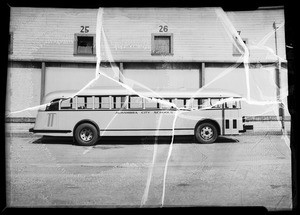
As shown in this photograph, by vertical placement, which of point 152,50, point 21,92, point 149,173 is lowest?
point 149,173

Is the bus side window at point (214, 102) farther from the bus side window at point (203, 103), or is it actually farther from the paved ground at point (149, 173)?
the paved ground at point (149, 173)

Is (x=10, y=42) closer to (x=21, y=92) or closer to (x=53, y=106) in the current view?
(x=21, y=92)

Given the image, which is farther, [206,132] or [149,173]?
[206,132]

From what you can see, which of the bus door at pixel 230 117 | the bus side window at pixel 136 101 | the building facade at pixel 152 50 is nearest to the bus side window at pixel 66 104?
the building facade at pixel 152 50

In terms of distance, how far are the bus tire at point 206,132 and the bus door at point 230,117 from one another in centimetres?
13

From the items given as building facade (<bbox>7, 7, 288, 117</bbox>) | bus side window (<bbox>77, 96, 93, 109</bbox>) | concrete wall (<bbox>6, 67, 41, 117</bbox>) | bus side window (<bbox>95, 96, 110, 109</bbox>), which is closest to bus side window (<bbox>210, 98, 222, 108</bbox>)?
building facade (<bbox>7, 7, 288, 117</bbox>)

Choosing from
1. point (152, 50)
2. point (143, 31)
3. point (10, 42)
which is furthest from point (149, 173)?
point (10, 42)

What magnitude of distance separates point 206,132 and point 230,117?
308 mm

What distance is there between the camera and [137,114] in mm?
2885

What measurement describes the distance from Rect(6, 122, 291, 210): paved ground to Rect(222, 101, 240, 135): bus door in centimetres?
11

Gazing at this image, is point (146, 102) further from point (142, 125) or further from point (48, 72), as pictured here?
point (48, 72)

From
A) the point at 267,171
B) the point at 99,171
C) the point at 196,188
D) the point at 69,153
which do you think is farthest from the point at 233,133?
the point at 69,153

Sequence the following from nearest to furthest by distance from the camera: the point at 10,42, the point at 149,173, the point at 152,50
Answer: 1. the point at 10,42
2. the point at 149,173
3. the point at 152,50
